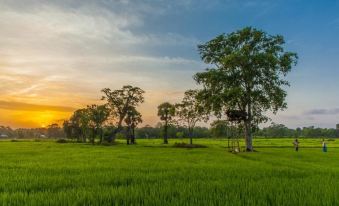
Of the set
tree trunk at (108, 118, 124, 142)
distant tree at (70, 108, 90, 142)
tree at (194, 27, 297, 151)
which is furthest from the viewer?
distant tree at (70, 108, 90, 142)

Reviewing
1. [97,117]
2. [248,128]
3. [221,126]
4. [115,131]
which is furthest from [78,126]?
[248,128]

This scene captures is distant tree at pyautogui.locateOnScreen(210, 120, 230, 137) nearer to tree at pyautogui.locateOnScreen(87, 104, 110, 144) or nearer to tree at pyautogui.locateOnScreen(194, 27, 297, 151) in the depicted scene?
tree at pyautogui.locateOnScreen(194, 27, 297, 151)

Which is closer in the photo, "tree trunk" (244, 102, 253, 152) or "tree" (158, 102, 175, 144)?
"tree trunk" (244, 102, 253, 152)

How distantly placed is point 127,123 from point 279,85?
57.8 metres

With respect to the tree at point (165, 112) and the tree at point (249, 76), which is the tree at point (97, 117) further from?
the tree at point (249, 76)

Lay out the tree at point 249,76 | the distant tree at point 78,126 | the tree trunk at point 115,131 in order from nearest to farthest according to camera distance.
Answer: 1. the tree at point 249,76
2. the tree trunk at point 115,131
3. the distant tree at point 78,126

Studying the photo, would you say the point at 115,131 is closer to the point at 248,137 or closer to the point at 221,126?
the point at 221,126

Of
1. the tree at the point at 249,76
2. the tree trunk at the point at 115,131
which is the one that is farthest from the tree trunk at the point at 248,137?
the tree trunk at the point at 115,131

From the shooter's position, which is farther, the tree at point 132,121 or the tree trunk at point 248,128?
the tree at point 132,121

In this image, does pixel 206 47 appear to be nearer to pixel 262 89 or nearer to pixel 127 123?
pixel 262 89

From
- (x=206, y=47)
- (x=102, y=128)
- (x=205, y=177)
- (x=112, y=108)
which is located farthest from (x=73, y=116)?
(x=205, y=177)

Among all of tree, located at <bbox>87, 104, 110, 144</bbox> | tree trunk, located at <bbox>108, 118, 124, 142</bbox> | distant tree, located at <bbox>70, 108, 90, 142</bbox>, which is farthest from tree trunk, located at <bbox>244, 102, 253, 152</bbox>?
distant tree, located at <bbox>70, 108, 90, 142</bbox>

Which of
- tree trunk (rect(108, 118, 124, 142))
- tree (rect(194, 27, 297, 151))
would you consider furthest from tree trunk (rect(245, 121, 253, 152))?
tree trunk (rect(108, 118, 124, 142))

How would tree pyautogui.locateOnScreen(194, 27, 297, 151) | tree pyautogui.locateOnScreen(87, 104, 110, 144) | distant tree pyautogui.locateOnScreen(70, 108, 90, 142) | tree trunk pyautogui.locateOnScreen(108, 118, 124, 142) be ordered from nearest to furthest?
tree pyautogui.locateOnScreen(194, 27, 297, 151), tree trunk pyautogui.locateOnScreen(108, 118, 124, 142), tree pyautogui.locateOnScreen(87, 104, 110, 144), distant tree pyautogui.locateOnScreen(70, 108, 90, 142)
